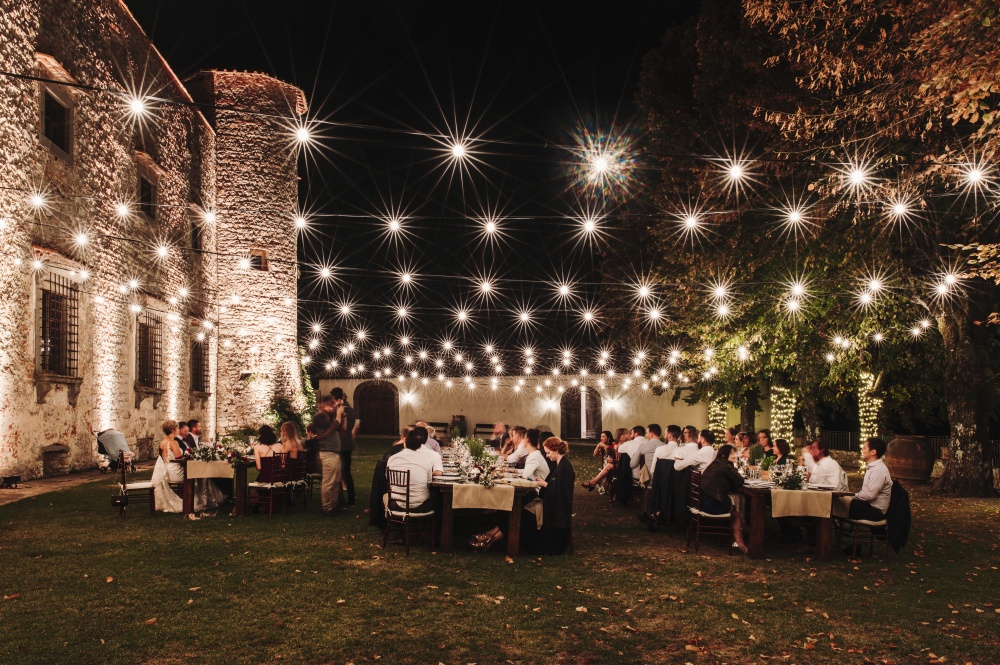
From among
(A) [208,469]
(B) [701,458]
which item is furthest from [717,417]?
(A) [208,469]

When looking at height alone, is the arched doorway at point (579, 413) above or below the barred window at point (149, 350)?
below

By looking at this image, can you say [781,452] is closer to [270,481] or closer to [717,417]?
[270,481]

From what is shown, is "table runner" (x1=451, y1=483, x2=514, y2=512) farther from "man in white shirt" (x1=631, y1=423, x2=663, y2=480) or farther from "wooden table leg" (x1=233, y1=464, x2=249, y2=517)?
"man in white shirt" (x1=631, y1=423, x2=663, y2=480)

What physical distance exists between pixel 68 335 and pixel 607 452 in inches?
388

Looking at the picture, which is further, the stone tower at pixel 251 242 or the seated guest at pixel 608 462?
the stone tower at pixel 251 242

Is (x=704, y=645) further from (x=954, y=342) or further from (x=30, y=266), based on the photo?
(x=30, y=266)

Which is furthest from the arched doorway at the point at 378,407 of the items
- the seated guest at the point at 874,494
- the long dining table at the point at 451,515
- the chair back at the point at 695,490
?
the seated guest at the point at 874,494

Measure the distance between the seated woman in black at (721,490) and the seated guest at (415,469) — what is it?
293cm

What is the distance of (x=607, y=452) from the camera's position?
12.7 meters

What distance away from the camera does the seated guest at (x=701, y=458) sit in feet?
29.0

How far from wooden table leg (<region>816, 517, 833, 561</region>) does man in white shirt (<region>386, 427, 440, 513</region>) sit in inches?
157

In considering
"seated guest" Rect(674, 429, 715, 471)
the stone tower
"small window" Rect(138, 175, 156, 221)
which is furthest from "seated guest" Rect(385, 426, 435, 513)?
the stone tower

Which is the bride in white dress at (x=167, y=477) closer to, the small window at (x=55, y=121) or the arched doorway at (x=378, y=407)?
the small window at (x=55, y=121)

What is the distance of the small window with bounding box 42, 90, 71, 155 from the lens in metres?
12.2
